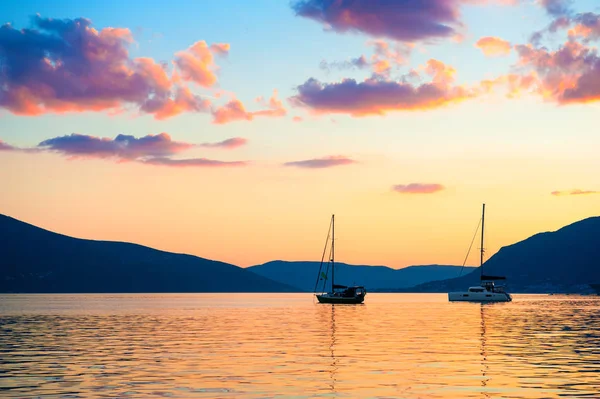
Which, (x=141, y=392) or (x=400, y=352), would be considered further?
(x=400, y=352)

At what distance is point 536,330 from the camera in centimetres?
8731

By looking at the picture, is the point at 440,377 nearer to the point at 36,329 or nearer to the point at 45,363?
the point at 45,363

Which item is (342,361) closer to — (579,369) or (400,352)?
(400,352)

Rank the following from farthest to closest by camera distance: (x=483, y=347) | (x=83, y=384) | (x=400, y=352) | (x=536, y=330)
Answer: (x=536, y=330) → (x=483, y=347) → (x=400, y=352) → (x=83, y=384)

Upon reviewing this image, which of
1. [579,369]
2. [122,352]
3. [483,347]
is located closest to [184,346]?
[122,352]

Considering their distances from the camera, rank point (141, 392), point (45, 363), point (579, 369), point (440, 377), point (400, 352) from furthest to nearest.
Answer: point (400, 352), point (45, 363), point (579, 369), point (440, 377), point (141, 392)

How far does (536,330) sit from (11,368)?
5818cm

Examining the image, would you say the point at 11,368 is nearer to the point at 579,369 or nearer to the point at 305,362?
the point at 305,362

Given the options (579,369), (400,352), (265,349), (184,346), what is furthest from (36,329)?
(579,369)

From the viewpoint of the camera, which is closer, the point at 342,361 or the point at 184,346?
the point at 342,361

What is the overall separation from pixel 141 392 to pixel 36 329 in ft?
188

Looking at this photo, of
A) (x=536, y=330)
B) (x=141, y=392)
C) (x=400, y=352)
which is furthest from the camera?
(x=536, y=330)

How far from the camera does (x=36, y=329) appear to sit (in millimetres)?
90438

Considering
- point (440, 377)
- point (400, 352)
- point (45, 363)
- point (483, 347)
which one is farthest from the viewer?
point (483, 347)
